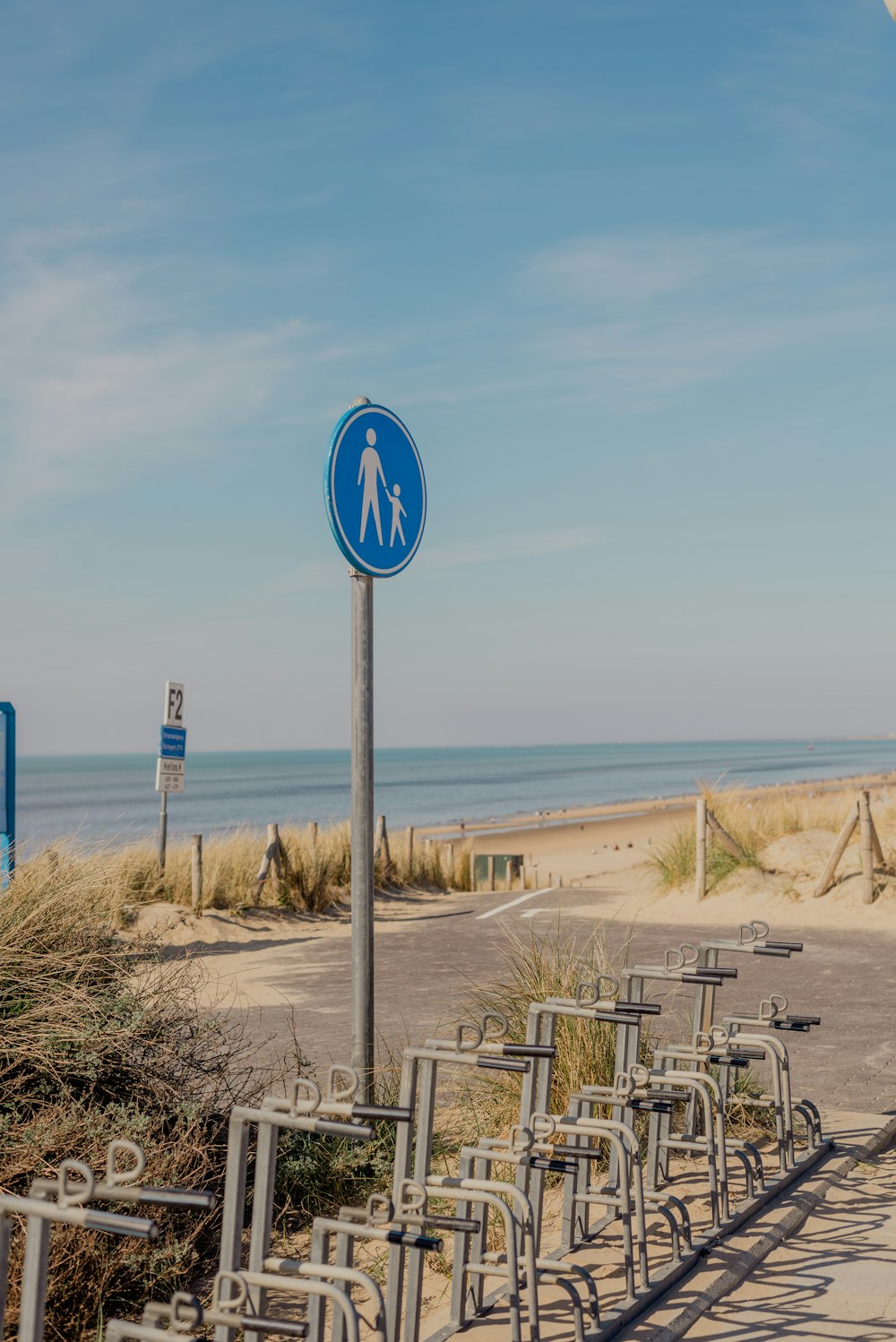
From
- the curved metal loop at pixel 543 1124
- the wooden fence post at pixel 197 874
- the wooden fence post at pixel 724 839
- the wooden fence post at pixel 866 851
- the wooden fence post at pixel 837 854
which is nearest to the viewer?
the curved metal loop at pixel 543 1124

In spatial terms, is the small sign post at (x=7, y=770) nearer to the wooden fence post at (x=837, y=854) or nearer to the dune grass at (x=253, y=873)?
the dune grass at (x=253, y=873)

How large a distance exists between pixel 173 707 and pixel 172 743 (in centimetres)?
41

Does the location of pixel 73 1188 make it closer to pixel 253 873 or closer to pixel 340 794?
pixel 253 873

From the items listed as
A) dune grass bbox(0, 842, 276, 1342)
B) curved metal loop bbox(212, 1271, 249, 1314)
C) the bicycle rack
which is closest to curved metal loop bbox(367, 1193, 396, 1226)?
the bicycle rack

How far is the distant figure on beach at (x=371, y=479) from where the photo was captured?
4.99 m

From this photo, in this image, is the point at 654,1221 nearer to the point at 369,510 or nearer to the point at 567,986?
the point at 567,986

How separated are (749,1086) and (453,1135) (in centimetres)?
154

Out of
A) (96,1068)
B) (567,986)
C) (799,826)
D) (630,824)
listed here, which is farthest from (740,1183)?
(630,824)

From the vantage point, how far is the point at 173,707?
14844mm

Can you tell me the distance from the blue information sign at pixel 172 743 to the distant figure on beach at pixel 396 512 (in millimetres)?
9837

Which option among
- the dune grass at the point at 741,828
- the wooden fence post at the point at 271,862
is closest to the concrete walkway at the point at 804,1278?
the dune grass at the point at 741,828

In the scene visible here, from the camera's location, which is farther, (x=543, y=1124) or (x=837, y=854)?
(x=837, y=854)

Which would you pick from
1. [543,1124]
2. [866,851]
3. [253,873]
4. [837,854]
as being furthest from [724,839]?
[543,1124]

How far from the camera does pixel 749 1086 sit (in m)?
6.12
